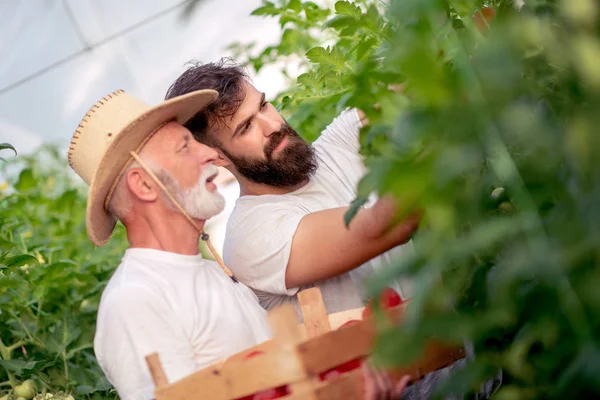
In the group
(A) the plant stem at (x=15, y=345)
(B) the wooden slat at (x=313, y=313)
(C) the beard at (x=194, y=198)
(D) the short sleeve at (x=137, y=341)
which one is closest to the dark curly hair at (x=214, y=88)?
(C) the beard at (x=194, y=198)

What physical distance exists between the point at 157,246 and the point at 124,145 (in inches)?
9.4

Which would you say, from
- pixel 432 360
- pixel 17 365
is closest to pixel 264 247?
pixel 432 360

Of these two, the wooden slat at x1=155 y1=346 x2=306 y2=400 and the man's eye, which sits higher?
the wooden slat at x1=155 y1=346 x2=306 y2=400

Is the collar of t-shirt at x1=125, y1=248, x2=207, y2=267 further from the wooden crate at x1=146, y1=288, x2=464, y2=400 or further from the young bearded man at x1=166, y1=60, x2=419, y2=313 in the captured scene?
the wooden crate at x1=146, y1=288, x2=464, y2=400

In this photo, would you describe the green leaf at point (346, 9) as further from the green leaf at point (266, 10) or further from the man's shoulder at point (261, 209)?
the green leaf at point (266, 10)

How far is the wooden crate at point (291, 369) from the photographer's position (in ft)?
4.65

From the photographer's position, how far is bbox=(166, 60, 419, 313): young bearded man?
7.44 ft

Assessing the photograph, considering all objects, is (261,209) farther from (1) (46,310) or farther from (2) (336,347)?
(1) (46,310)

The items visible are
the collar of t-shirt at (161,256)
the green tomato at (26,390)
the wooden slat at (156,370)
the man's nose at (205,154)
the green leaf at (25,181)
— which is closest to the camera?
the wooden slat at (156,370)

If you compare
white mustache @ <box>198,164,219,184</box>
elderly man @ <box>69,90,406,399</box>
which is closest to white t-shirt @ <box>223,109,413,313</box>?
elderly man @ <box>69,90,406,399</box>

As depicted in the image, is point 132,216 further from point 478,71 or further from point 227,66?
point 478,71

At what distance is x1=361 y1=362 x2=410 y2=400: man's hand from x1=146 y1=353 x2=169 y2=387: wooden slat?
34 centimetres

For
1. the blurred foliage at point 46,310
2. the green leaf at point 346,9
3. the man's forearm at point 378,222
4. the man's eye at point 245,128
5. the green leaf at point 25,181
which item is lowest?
the blurred foliage at point 46,310

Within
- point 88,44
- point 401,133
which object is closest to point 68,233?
point 88,44
